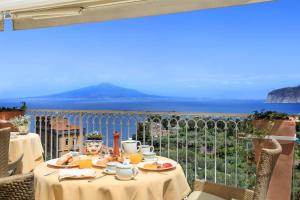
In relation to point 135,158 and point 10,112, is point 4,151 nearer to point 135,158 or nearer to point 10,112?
point 135,158

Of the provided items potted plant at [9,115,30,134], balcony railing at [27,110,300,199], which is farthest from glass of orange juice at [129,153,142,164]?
Result: potted plant at [9,115,30,134]

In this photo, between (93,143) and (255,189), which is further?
(93,143)

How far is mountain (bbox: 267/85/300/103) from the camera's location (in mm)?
5547

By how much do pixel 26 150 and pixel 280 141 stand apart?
3008 mm

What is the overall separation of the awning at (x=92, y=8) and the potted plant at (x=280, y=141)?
1441 millimetres

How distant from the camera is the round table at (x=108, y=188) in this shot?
204 cm

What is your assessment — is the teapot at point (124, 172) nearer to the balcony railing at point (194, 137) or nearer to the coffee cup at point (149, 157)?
the coffee cup at point (149, 157)

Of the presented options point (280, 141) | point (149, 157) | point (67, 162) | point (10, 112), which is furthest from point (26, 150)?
point (280, 141)

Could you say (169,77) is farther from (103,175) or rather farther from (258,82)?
(103,175)

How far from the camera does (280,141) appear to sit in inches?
145

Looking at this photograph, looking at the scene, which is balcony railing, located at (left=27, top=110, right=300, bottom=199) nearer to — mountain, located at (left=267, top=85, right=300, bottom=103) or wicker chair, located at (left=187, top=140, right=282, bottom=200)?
wicker chair, located at (left=187, top=140, right=282, bottom=200)

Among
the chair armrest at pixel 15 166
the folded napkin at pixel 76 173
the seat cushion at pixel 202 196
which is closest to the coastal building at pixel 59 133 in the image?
A: the chair armrest at pixel 15 166

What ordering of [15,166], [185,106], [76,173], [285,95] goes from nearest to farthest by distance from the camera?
[76,173]
[15,166]
[285,95]
[185,106]

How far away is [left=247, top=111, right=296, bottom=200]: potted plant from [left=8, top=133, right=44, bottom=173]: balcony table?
8.91 feet
